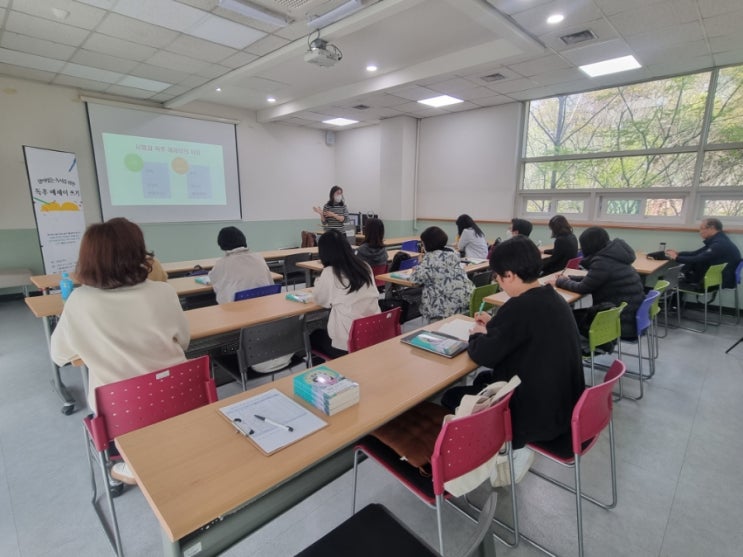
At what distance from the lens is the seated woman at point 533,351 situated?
57.6 inches

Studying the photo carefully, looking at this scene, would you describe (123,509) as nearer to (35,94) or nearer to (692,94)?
(35,94)

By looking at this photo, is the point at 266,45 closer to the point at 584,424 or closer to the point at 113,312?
the point at 113,312

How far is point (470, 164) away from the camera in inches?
283

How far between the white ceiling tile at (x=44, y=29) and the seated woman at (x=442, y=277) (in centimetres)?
425

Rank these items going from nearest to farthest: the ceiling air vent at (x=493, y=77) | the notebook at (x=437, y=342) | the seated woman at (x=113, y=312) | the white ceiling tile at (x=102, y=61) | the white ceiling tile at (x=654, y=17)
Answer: the seated woman at (x=113, y=312)
the notebook at (x=437, y=342)
the white ceiling tile at (x=654, y=17)
the white ceiling tile at (x=102, y=61)
the ceiling air vent at (x=493, y=77)

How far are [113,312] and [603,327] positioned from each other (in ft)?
9.27

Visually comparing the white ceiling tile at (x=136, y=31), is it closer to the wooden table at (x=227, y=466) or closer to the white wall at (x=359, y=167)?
the wooden table at (x=227, y=466)

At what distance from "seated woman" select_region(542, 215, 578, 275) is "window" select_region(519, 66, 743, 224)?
6.95 feet

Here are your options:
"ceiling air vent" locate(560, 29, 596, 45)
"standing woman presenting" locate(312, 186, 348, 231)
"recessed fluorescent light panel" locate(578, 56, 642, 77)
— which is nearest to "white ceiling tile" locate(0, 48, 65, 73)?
"standing woman presenting" locate(312, 186, 348, 231)

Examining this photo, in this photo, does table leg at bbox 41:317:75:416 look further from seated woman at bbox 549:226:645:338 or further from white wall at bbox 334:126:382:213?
white wall at bbox 334:126:382:213

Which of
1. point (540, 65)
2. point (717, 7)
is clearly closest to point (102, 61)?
point (540, 65)

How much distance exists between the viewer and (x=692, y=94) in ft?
16.4

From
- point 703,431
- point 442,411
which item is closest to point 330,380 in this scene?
point 442,411

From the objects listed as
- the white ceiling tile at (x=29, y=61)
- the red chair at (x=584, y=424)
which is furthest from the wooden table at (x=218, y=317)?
the white ceiling tile at (x=29, y=61)
